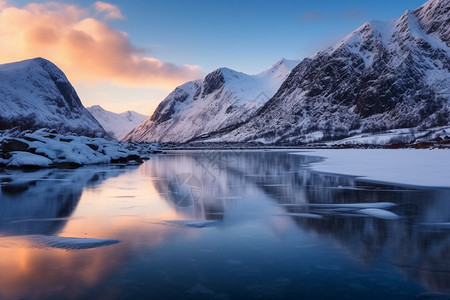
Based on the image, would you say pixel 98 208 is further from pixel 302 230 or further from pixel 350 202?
pixel 350 202

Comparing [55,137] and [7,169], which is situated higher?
[55,137]

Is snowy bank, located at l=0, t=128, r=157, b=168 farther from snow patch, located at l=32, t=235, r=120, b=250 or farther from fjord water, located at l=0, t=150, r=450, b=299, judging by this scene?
snow patch, located at l=32, t=235, r=120, b=250

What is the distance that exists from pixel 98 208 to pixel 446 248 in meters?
12.4

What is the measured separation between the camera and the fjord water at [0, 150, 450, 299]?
705cm

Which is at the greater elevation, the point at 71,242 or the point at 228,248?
the point at 71,242

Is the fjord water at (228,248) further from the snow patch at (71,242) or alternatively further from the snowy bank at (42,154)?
the snowy bank at (42,154)

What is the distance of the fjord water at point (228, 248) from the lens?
7.05 meters

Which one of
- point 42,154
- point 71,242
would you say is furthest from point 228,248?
point 42,154

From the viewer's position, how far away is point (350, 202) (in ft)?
53.9

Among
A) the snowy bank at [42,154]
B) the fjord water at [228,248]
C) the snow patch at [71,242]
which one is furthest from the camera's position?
the snowy bank at [42,154]

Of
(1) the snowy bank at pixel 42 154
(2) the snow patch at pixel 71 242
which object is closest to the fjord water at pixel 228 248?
(2) the snow patch at pixel 71 242

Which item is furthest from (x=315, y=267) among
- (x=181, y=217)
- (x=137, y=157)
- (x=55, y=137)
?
(x=137, y=157)

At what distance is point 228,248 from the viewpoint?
9.73 meters

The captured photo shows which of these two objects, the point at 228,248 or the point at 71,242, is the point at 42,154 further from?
the point at 228,248
